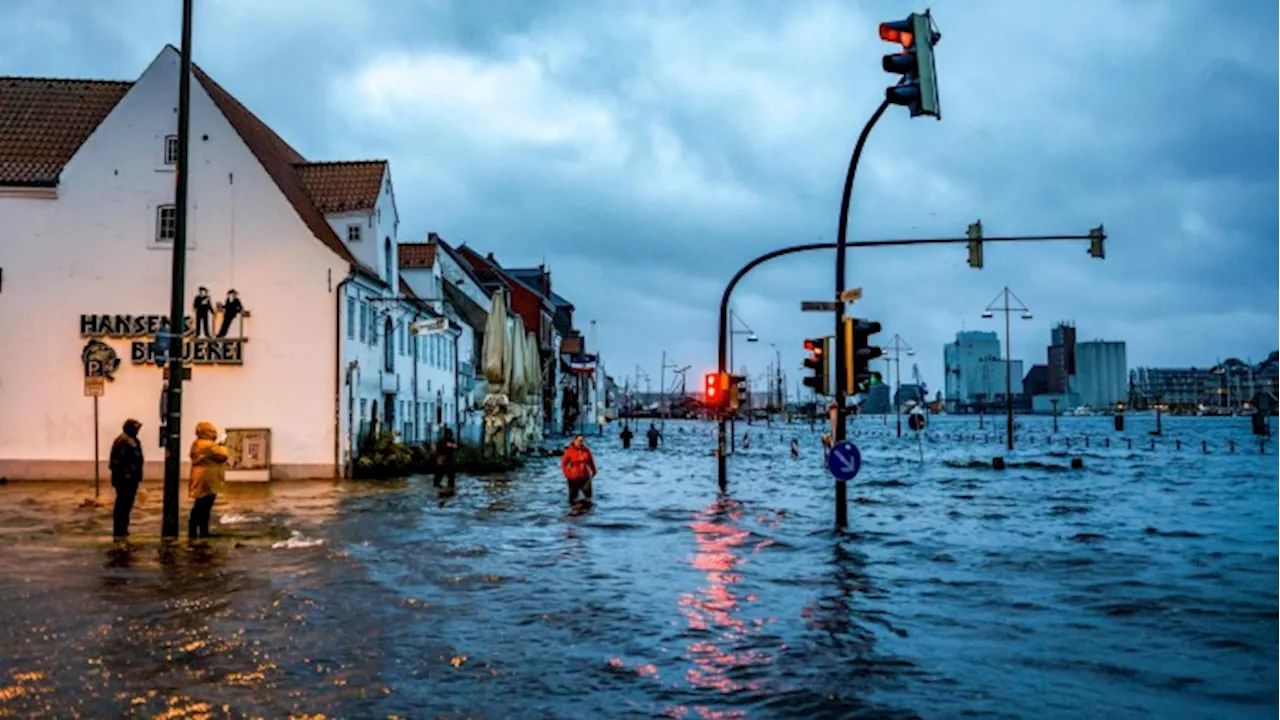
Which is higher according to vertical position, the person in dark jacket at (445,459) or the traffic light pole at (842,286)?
the traffic light pole at (842,286)

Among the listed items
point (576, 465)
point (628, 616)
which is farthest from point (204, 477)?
point (576, 465)

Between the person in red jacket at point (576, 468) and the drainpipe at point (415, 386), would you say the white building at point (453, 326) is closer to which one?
the drainpipe at point (415, 386)

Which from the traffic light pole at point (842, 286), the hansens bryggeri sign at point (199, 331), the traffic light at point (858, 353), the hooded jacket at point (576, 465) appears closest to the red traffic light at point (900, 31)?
the traffic light pole at point (842, 286)

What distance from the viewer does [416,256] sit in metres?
52.1

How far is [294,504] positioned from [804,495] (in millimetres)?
15109

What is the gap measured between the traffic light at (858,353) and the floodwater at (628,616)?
9.15 feet

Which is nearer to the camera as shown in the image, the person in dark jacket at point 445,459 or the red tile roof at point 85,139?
the person in dark jacket at point 445,459

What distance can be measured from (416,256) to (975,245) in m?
35.2

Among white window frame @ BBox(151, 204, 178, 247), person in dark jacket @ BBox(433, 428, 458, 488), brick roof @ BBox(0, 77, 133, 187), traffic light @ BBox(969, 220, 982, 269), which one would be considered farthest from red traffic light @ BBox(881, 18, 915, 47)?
brick roof @ BBox(0, 77, 133, 187)

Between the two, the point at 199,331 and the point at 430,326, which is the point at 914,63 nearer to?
the point at 430,326

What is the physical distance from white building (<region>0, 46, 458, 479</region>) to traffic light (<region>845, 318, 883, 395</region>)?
20.6 meters

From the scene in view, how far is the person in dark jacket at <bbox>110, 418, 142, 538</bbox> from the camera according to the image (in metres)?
17.4

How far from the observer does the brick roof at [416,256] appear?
51719 millimetres

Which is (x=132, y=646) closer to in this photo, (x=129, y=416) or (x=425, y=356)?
(x=129, y=416)
